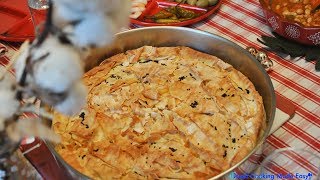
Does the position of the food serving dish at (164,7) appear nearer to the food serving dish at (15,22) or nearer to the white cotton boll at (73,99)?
the food serving dish at (15,22)

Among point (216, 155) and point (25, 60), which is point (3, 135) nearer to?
point (25, 60)

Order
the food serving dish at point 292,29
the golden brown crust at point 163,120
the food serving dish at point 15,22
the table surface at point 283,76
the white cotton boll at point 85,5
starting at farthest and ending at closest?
the food serving dish at point 15,22, the food serving dish at point 292,29, the table surface at point 283,76, the golden brown crust at point 163,120, the white cotton boll at point 85,5

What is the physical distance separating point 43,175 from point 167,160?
0.28 meters

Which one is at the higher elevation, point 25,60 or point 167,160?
point 25,60

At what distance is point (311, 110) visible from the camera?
1.01 metres

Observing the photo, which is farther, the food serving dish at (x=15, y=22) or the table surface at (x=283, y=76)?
the food serving dish at (x=15, y=22)

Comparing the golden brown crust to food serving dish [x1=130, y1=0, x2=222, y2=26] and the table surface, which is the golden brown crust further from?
food serving dish [x1=130, y1=0, x2=222, y2=26]

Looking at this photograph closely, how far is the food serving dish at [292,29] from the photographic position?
1130 millimetres

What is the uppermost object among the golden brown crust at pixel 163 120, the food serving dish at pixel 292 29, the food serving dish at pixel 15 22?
the food serving dish at pixel 292 29

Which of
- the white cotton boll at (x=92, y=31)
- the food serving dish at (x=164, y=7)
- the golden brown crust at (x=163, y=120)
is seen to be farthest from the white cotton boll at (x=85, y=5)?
the food serving dish at (x=164, y=7)

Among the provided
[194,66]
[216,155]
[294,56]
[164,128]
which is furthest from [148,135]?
[294,56]

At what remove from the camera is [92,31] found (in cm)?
41

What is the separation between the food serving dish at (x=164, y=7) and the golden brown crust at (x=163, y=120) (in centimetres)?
25

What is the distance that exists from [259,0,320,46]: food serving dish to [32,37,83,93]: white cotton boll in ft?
2.85
